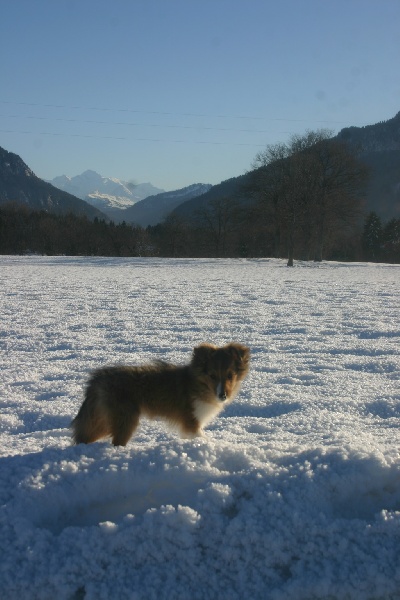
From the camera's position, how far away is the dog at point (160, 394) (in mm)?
4094

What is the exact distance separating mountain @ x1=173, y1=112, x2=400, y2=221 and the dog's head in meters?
122

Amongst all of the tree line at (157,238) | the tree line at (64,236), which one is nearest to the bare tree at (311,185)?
the tree line at (157,238)

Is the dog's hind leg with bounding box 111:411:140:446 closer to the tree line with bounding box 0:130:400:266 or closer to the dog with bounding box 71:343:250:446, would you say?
the dog with bounding box 71:343:250:446

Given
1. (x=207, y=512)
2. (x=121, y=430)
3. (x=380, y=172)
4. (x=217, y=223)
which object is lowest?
(x=207, y=512)

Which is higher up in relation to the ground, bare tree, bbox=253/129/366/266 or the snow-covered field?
bare tree, bbox=253/129/366/266

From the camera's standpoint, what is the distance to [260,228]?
59156 millimetres

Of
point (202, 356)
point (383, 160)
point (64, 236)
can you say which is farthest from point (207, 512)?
point (383, 160)

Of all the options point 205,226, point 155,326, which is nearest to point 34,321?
point 155,326

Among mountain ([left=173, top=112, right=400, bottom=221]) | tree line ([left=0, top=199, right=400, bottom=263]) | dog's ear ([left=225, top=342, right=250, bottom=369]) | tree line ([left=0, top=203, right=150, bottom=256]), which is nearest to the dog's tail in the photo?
dog's ear ([left=225, top=342, right=250, bottom=369])

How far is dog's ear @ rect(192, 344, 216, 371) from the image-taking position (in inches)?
180

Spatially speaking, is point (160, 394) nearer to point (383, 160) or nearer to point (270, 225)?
point (270, 225)

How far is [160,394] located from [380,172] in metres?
180

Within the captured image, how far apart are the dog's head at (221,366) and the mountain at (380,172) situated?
122148 millimetres

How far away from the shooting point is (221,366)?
14.8 feet
